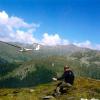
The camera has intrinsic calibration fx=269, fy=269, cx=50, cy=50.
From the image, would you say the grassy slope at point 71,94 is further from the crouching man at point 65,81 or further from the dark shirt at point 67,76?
the dark shirt at point 67,76

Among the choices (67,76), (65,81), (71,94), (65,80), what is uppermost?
(67,76)

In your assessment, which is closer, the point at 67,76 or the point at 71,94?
the point at 71,94

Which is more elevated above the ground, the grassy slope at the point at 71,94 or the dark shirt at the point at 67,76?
the dark shirt at the point at 67,76

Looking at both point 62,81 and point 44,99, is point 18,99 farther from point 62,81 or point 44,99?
point 62,81

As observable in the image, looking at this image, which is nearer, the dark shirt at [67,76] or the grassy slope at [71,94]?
the grassy slope at [71,94]

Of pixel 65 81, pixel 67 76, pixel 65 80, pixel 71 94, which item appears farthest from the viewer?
pixel 65 81

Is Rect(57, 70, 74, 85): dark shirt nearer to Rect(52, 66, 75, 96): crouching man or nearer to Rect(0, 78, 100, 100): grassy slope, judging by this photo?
Rect(52, 66, 75, 96): crouching man

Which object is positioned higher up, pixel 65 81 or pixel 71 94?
pixel 65 81

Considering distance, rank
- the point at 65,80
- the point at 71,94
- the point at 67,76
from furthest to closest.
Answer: the point at 65,80
the point at 67,76
the point at 71,94

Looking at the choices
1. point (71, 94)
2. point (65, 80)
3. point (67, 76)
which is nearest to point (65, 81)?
point (65, 80)

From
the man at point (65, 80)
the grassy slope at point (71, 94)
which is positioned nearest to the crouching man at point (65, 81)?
the man at point (65, 80)

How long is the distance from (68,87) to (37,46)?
1259 centimetres

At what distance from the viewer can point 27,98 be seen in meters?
21.1

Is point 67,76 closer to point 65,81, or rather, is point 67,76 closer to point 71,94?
point 65,81
